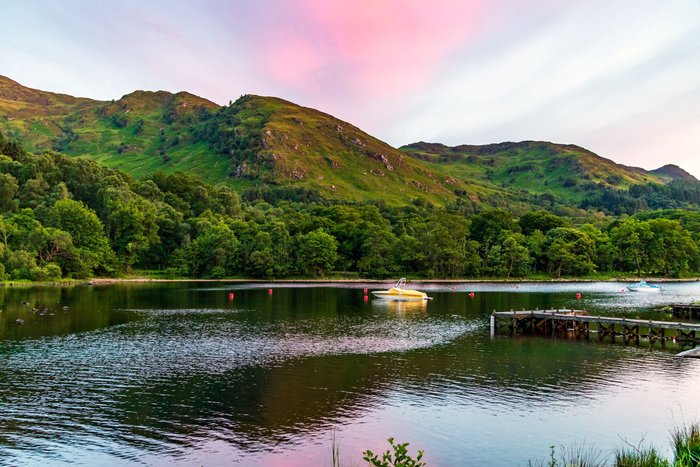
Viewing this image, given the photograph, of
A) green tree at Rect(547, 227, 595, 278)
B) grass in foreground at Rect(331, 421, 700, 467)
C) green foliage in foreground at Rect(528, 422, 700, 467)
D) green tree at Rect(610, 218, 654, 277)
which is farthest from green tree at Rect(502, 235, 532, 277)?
green foliage in foreground at Rect(528, 422, 700, 467)

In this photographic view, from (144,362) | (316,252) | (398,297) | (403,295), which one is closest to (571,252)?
(316,252)

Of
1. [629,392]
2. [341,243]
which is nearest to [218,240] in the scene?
[341,243]

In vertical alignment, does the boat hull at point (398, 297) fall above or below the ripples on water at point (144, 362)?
above

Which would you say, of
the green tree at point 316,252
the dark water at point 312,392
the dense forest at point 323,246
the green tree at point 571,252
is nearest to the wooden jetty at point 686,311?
the dark water at point 312,392

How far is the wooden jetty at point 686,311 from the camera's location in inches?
3206

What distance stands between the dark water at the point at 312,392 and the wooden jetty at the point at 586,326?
436 centimetres

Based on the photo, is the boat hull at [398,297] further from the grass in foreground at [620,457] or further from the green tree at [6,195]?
the green tree at [6,195]

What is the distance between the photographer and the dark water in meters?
28.6

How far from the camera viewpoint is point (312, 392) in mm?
38781

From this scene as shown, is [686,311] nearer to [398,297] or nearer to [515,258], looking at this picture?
[398,297]

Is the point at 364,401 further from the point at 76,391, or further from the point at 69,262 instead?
the point at 69,262

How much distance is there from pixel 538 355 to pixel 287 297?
74.4 meters

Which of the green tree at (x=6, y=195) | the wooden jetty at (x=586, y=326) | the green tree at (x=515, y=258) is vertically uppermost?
the green tree at (x=6, y=195)

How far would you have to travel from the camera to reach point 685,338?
61.8m
